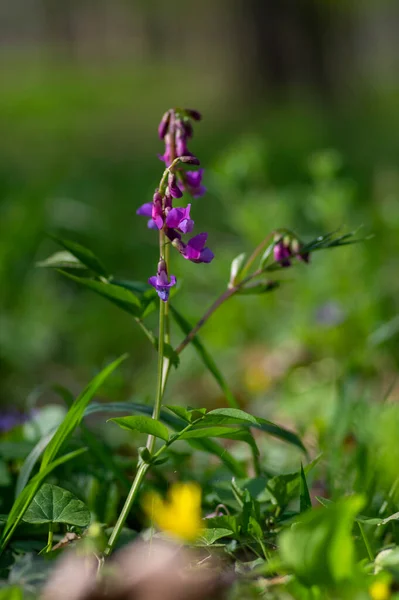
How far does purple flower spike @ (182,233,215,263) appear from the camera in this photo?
1.18 metres

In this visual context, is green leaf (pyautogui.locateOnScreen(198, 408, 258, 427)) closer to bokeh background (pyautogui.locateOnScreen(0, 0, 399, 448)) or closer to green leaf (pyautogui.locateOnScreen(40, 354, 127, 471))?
green leaf (pyautogui.locateOnScreen(40, 354, 127, 471))

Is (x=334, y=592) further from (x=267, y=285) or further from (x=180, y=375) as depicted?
(x=180, y=375)

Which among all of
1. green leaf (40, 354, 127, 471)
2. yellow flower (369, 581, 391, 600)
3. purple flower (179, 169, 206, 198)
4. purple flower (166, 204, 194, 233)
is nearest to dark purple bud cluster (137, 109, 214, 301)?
purple flower (166, 204, 194, 233)

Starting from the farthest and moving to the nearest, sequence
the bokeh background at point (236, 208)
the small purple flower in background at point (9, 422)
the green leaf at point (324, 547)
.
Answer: the bokeh background at point (236, 208), the small purple flower in background at point (9, 422), the green leaf at point (324, 547)

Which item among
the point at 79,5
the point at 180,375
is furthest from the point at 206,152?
the point at 79,5

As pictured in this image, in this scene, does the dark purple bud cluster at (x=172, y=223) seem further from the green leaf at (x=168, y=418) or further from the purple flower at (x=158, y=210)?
the green leaf at (x=168, y=418)

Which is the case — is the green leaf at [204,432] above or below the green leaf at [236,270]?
below

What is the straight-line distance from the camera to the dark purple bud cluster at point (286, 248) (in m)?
1.39

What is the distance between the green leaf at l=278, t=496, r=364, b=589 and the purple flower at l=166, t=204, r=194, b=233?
1.38ft

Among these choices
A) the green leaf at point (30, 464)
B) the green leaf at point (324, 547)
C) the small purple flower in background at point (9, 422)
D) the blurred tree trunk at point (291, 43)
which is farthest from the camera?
the blurred tree trunk at point (291, 43)

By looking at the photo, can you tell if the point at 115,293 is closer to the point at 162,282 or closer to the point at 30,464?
the point at 162,282

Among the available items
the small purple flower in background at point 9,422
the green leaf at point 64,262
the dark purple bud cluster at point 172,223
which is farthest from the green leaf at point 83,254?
the small purple flower in background at point 9,422

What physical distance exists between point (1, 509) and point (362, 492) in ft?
2.08

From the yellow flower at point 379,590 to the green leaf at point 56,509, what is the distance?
43 cm
